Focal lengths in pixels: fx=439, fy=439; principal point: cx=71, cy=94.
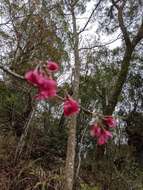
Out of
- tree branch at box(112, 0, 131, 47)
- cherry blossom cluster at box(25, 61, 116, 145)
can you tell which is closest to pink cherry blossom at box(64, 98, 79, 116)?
cherry blossom cluster at box(25, 61, 116, 145)

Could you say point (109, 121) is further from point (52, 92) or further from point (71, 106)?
point (52, 92)

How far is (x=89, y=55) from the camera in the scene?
1242 cm

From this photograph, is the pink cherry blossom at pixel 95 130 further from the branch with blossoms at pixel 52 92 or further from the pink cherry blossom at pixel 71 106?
the pink cherry blossom at pixel 71 106

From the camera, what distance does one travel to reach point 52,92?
4.18 feet

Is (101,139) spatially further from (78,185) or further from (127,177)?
(127,177)

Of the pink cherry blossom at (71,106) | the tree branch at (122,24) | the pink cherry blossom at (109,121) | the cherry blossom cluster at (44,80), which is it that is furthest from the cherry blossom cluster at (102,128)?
the tree branch at (122,24)

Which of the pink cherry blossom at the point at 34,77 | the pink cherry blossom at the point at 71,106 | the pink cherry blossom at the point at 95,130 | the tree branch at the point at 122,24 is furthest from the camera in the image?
the tree branch at the point at 122,24

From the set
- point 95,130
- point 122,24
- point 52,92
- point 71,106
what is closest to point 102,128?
point 95,130

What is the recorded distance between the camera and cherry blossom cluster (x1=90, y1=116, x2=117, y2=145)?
1472mm

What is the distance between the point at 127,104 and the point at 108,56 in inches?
63.3

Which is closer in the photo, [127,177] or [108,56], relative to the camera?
[127,177]

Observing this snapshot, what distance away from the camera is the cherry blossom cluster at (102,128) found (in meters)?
1.47

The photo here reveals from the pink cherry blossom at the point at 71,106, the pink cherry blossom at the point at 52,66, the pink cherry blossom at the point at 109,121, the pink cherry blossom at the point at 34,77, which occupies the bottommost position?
the pink cherry blossom at the point at 109,121

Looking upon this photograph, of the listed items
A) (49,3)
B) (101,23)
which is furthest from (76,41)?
(101,23)
